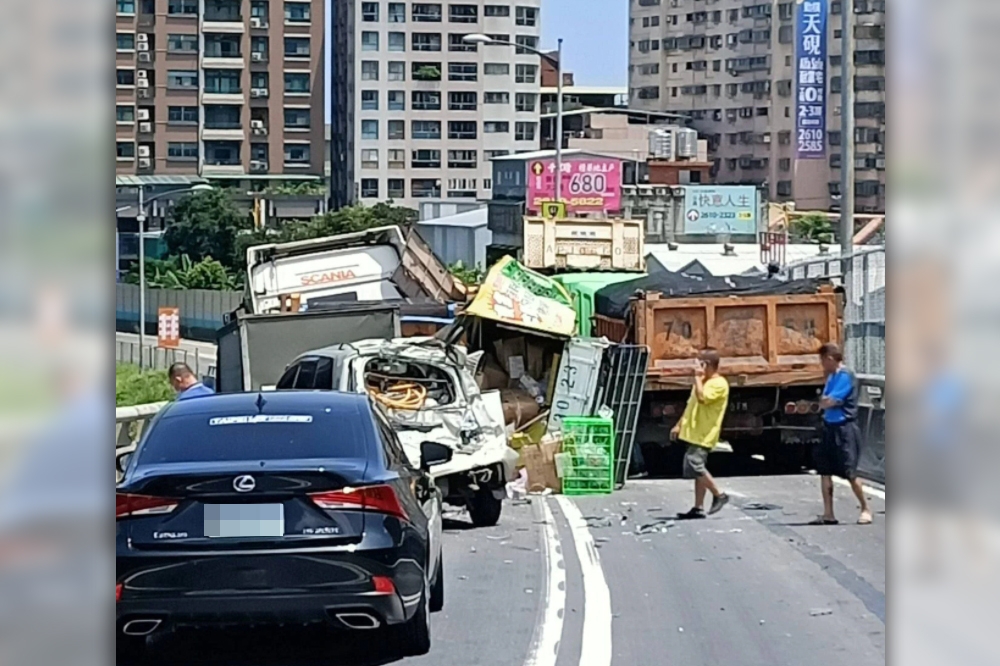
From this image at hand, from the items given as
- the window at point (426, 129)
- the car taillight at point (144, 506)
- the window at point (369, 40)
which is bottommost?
the car taillight at point (144, 506)

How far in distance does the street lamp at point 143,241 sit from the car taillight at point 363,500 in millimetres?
6256

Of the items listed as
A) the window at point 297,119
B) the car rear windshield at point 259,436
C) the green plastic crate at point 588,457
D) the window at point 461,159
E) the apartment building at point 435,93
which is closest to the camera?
the car rear windshield at point 259,436

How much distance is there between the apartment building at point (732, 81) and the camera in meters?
48.1

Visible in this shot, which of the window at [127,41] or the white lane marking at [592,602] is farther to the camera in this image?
the window at [127,41]

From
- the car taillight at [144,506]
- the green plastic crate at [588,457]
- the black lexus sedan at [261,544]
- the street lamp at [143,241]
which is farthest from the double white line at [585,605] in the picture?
the street lamp at [143,241]

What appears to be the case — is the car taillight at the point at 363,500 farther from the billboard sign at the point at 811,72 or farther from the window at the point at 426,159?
the window at the point at 426,159

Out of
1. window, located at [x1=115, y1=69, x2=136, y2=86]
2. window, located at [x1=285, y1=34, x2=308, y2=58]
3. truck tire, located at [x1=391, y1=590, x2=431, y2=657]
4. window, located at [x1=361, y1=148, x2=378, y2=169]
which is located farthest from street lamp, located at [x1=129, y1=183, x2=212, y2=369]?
window, located at [x1=361, y1=148, x2=378, y2=169]

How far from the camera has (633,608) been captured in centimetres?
959

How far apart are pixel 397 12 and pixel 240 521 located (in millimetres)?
66566

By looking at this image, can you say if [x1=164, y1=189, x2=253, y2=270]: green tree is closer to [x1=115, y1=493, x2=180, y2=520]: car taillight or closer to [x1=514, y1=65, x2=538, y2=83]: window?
[x1=115, y1=493, x2=180, y2=520]: car taillight

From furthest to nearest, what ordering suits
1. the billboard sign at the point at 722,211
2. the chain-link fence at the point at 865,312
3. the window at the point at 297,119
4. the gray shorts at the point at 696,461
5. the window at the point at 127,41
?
the billboard sign at the point at 722,211, the window at the point at 297,119, the chain-link fence at the point at 865,312, the gray shorts at the point at 696,461, the window at the point at 127,41

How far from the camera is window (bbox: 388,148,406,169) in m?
63.4

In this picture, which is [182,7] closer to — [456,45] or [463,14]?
[456,45]
